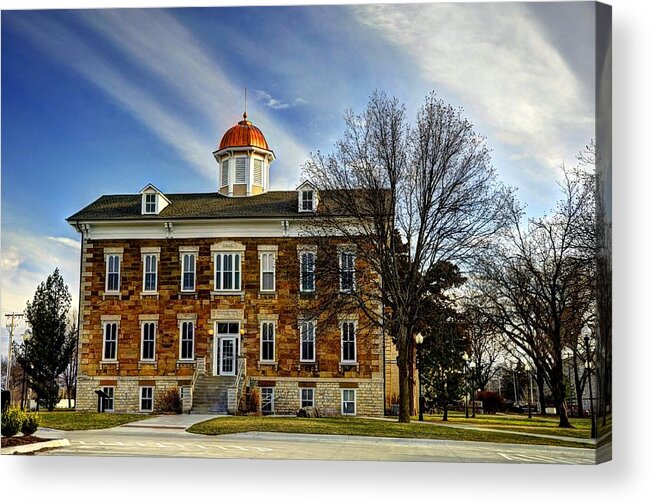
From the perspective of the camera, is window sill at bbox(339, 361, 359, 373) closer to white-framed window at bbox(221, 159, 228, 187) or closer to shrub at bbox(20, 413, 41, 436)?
white-framed window at bbox(221, 159, 228, 187)

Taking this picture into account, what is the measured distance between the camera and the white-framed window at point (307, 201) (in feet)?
63.2

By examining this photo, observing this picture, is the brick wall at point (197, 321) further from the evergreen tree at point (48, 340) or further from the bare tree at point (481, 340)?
the bare tree at point (481, 340)

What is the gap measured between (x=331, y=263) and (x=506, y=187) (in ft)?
13.7

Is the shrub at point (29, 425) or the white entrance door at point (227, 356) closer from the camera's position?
the shrub at point (29, 425)

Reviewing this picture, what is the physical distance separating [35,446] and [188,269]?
571 centimetres

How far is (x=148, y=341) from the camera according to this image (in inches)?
790

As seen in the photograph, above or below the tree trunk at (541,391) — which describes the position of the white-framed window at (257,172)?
above

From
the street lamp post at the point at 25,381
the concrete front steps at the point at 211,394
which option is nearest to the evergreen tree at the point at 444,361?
the concrete front steps at the point at 211,394

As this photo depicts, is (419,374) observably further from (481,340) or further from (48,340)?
(48,340)

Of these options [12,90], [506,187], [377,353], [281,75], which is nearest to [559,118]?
[506,187]

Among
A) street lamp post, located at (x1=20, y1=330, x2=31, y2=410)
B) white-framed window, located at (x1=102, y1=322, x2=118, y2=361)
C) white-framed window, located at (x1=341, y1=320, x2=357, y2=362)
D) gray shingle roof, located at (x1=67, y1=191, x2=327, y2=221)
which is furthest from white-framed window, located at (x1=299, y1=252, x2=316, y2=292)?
street lamp post, located at (x1=20, y1=330, x2=31, y2=410)

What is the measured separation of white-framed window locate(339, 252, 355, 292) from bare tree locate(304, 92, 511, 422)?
0.14 m

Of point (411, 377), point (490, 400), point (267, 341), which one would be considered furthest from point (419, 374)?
point (267, 341)

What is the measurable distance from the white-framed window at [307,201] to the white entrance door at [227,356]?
348 centimetres
